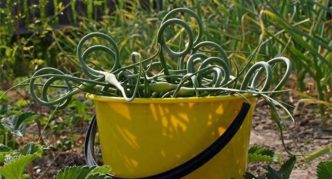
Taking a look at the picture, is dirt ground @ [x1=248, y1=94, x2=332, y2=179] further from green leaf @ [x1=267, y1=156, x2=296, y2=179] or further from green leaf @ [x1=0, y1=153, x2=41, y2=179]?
green leaf @ [x1=0, y1=153, x2=41, y2=179]

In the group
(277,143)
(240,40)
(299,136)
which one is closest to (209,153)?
(277,143)

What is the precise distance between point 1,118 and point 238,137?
2.38 feet

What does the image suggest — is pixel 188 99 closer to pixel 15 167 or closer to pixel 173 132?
pixel 173 132

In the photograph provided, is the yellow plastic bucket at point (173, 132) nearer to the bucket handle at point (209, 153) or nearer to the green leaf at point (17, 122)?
the bucket handle at point (209, 153)

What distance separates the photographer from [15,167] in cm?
131

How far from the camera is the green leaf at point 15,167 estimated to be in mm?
1297

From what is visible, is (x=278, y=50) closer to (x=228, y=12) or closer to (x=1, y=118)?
(x=228, y=12)

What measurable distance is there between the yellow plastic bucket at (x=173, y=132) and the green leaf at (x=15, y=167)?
24 centimetres

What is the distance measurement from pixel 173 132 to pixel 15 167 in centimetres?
34

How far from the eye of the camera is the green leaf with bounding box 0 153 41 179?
1.30m

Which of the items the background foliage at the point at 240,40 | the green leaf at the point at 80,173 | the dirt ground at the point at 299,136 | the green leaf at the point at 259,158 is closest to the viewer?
the green leaf at the point at 80,173

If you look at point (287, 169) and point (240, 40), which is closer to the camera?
point (287, 169)

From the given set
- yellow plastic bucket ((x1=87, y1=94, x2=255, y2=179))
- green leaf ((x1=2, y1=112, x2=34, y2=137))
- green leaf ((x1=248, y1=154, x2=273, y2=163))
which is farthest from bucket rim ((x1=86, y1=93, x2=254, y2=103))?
green leaf ((x1=2, y1=112, x2=34, y2=137))

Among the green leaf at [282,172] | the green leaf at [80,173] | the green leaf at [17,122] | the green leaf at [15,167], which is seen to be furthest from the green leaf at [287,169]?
the green leaf at [17,122]
